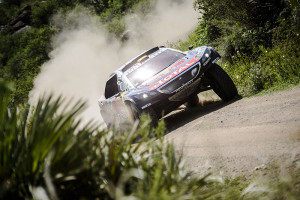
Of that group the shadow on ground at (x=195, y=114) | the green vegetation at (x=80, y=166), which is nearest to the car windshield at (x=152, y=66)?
the shadow on ground at (x=195, y=114)

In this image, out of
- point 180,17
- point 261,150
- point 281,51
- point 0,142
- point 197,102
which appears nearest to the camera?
point 0,142

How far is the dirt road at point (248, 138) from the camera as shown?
2645 millimetres

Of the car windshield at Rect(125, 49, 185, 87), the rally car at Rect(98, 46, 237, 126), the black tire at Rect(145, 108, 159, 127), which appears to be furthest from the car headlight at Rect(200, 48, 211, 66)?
the black tire at Rect(145, 108, 159, 127)

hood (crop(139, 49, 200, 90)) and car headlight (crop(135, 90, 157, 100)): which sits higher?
hood (crop(139, 49, 200, 90))

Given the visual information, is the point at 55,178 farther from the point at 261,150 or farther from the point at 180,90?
the point at 180,90

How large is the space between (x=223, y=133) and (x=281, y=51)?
335 cm

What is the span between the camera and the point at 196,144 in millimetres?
3996

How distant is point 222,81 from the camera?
5855mm

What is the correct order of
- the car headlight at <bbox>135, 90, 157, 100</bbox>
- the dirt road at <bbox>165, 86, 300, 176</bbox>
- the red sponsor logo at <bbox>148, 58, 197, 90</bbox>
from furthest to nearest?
the red sponsor logo at <bbox>148, 58, 197, 90</bbox>
the car headlight at <bbox>135, 90, 157, 100</bbox>
the dirt road at <bbox>165, 86, 300, 176</bbox>

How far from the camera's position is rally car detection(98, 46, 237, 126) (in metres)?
5.67

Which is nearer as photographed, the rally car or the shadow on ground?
the rally car

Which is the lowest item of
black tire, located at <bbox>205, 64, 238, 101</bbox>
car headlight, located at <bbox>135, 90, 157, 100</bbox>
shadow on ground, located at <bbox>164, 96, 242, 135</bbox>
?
shadow on ground, located at <bbox>164, 96, 242, 135</bbox>

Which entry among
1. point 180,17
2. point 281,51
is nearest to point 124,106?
point 281,51

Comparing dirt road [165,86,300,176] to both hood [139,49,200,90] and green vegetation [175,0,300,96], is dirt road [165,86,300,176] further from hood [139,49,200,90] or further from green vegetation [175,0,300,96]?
hood [139,49,200,90]
